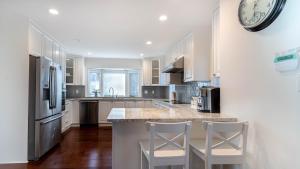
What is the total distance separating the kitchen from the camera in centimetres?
165

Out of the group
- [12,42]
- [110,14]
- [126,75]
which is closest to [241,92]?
[110,14]

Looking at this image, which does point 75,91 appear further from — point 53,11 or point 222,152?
point 222,152

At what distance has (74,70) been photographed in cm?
701

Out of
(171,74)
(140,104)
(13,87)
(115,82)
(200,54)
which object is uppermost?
(200,54)

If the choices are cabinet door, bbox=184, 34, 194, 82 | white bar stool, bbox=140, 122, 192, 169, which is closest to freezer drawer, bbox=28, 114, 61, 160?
white bar stool, bbox=140, 122, 192, 169

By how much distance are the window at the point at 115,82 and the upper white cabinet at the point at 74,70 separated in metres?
0.68

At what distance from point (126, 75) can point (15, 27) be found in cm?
474


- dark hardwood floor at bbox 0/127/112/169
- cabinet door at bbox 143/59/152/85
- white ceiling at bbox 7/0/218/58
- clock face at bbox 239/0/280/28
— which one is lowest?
dark hardwood floor at bbox 0/127/112/169

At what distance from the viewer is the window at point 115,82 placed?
776cm

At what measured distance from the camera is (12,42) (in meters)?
3.41

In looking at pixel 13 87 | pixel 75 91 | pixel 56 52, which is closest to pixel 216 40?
pixel 13 87

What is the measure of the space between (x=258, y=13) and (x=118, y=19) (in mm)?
2203

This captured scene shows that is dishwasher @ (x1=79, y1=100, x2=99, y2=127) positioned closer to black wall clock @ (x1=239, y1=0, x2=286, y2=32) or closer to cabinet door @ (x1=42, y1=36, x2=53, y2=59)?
cabinet door @ (x1=42, y1=36, x2=53, y2=59)

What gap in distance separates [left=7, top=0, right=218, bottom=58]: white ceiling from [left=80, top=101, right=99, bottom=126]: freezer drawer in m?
2.45
